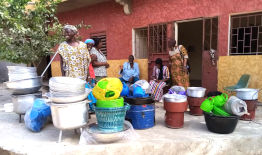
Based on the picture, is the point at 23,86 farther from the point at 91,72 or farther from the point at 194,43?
the point at 194,43

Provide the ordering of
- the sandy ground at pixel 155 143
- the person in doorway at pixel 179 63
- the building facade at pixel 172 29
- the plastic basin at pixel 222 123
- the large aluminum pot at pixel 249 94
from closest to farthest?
the sandy ground at pixel 155 143
the plastic basin at pixel 222 123
the large aluminum pot at pixel 249 94
the building facade at pixel 172 29
the person in doorway at pixel 179 63

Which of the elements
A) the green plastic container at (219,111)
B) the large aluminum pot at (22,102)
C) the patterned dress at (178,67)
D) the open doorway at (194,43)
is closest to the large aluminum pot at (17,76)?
the large aluminum pot at (22,102)

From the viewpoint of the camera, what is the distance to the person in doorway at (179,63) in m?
4.56

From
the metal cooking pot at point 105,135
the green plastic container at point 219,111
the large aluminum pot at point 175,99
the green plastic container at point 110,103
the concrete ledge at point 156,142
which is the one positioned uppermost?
the green plastic container at point 110,103

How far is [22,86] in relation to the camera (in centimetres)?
320

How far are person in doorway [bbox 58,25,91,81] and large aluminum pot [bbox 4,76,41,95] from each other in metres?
0.71

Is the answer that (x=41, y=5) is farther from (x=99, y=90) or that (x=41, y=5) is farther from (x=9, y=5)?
(x=99, y=90)

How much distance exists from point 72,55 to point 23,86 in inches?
42.3

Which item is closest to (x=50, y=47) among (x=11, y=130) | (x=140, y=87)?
(x=11, y=130)

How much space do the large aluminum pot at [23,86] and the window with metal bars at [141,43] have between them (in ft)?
12.0

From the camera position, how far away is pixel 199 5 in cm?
484

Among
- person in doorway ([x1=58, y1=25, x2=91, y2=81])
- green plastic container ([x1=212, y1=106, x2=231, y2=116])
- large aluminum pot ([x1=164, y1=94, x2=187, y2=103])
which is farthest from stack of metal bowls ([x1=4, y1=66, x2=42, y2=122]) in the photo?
green plastic container ([x1=212, y1=106, x2=231, y2=116])

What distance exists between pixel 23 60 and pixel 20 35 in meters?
0.65

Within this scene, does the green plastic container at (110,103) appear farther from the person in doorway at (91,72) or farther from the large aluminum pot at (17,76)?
the large aluminum pot at (17,76)
